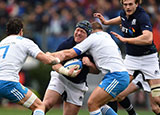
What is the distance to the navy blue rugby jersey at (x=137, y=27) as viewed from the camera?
27.7 feet

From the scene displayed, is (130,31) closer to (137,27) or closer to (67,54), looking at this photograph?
(137,27)

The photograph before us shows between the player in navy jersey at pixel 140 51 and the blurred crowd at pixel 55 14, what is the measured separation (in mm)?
4680

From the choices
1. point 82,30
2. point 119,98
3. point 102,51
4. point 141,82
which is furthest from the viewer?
point 141,82

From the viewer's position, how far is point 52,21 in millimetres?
15680

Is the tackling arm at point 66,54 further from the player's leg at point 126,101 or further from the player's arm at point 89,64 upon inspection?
the player's leg at point 126,101

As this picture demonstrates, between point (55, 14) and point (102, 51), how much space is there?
841 cm

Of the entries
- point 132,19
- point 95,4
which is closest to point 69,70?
point 132,19

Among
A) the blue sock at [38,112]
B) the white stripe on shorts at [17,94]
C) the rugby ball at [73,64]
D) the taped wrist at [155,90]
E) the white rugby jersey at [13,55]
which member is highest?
the white rugby jersey at [13,55]

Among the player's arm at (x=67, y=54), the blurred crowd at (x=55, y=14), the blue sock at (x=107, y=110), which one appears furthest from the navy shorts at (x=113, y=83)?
the blurred crowd at (x=55, y=14)

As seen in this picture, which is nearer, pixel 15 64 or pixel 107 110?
pixel 15 64

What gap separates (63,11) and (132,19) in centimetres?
738

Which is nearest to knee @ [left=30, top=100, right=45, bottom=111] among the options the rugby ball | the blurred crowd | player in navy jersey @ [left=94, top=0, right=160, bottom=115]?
the rugby ball

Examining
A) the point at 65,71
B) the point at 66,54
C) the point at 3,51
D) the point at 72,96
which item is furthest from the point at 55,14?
the point at 3,51

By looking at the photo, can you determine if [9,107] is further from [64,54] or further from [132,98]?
[64,54]
